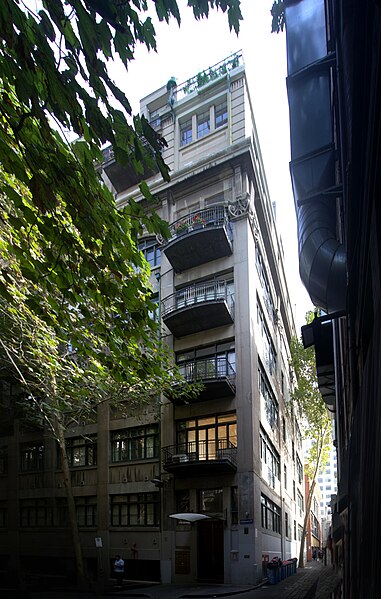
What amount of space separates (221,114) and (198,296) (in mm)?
12085

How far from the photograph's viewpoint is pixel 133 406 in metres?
30.9

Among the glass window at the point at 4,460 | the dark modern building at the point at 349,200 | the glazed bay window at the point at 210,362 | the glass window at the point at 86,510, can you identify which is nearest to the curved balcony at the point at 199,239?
the glazed bay window at the point at 210,362

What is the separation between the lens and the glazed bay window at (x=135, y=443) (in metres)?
29.6

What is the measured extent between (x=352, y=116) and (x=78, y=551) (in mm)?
24207

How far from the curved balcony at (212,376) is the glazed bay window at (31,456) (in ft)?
23.6

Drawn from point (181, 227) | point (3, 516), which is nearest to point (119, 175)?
point (181, 227)

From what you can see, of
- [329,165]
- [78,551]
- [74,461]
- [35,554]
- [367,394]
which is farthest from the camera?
[74,461]

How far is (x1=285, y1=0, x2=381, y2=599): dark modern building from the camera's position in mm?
3469

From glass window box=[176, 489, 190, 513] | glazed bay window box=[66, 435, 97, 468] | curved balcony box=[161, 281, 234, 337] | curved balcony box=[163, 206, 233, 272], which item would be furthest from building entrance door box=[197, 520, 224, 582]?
curved balcony box=[163, 206, 233, 272]

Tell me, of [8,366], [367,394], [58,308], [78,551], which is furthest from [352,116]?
[78,551]

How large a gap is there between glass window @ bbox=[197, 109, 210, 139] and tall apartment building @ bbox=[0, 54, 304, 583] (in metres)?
0.09

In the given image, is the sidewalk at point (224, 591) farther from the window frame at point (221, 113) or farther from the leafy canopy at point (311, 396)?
the window frame at point (221, 113)

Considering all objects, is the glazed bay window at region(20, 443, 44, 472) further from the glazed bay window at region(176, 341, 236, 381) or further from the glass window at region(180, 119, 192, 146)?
the glass window at region(180, 119, 192, 146)

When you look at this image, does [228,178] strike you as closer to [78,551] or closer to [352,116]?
[78,551]
